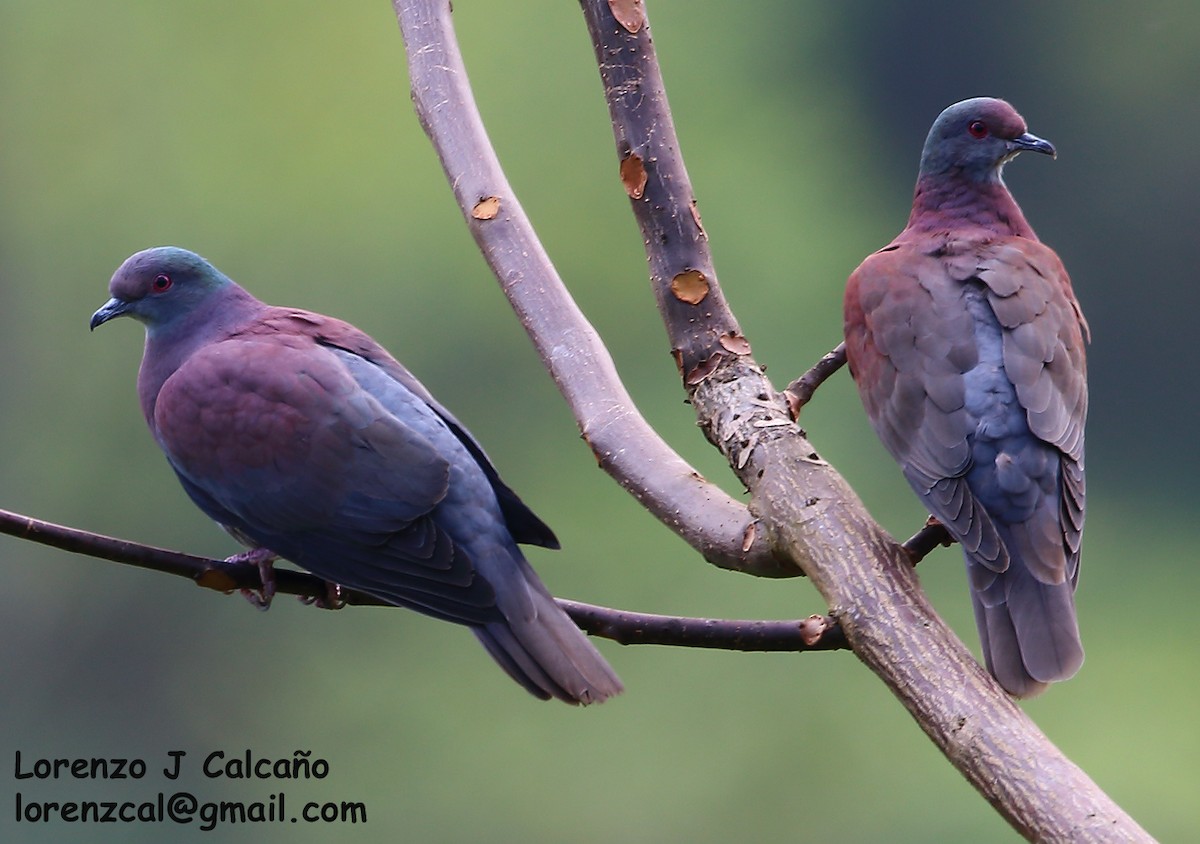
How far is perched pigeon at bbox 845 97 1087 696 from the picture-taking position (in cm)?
188

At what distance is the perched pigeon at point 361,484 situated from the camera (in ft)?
6.36

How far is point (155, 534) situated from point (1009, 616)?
19.2 feet

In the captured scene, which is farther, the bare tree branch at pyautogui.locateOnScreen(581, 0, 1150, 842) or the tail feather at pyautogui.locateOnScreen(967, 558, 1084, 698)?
the tail feather at pyautogui.locateOnScreen(967, 558, 1084, 698)

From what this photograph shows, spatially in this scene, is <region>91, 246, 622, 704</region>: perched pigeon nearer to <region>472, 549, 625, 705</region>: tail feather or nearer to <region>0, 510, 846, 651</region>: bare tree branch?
<region>472, 549, 625, 705</region>: tail feather

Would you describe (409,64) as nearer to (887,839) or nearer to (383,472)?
(383,472)

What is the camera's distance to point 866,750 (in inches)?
275

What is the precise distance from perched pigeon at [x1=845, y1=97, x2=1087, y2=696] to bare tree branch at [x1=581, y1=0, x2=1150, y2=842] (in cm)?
27

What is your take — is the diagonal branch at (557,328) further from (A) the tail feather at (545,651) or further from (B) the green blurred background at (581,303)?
(B) the green blurred background at (581,303)

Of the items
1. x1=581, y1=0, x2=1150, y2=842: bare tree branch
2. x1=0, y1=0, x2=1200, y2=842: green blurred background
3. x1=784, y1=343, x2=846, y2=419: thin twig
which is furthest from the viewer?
x1=0, y1=0, x2=1200, y2=842: green blurred background

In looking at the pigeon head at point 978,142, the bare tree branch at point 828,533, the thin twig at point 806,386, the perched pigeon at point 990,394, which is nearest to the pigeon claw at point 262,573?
the bare tree branch at point 828,533

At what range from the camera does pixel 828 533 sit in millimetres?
1731

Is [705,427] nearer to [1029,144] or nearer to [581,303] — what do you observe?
[1029,144]

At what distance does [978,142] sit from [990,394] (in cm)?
72

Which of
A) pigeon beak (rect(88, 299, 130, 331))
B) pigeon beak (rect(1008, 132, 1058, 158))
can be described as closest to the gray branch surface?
pigeon beak (rect(88, 299, 130, 331))
